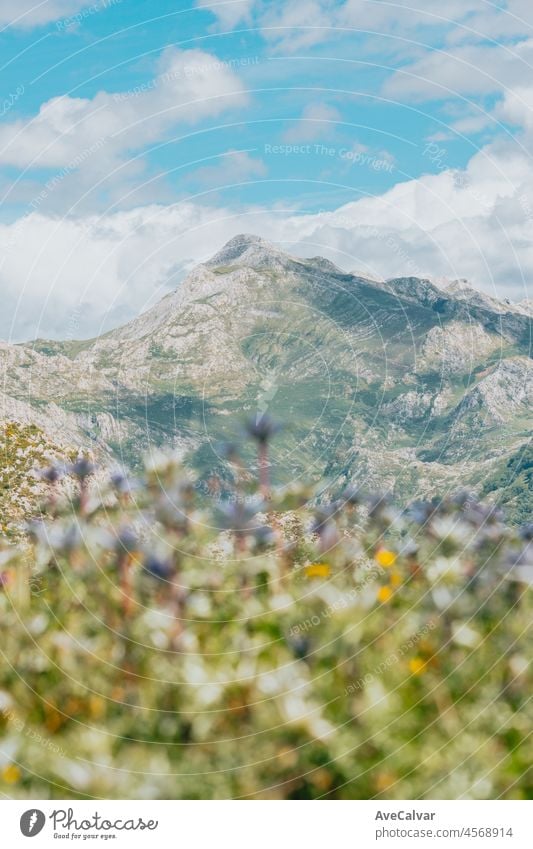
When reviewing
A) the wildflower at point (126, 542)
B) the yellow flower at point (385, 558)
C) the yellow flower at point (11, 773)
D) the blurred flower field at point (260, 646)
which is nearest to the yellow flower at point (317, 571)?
the blurred flower field at point (260, 646)

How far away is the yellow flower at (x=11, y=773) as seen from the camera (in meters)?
5.80

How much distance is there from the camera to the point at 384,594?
7.74 metres

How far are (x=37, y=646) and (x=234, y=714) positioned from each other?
6.42ft

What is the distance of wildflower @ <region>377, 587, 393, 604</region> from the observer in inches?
300

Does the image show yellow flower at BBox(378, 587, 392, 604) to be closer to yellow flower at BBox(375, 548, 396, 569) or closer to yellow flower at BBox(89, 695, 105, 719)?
yellow flower at BBox(375, 548, 396, 569)

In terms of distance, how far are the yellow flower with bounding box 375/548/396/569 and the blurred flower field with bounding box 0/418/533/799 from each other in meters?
0.02

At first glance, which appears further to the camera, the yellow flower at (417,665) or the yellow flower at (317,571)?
the yellow flower at (317,571)

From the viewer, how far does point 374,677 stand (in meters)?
6.14

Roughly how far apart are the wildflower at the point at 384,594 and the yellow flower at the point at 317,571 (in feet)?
2.17

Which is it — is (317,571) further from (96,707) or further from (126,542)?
(96,707)

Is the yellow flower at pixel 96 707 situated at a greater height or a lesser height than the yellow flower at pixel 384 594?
lesser

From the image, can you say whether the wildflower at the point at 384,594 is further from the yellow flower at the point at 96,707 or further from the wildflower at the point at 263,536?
the yellow flower at the point at 96,707
